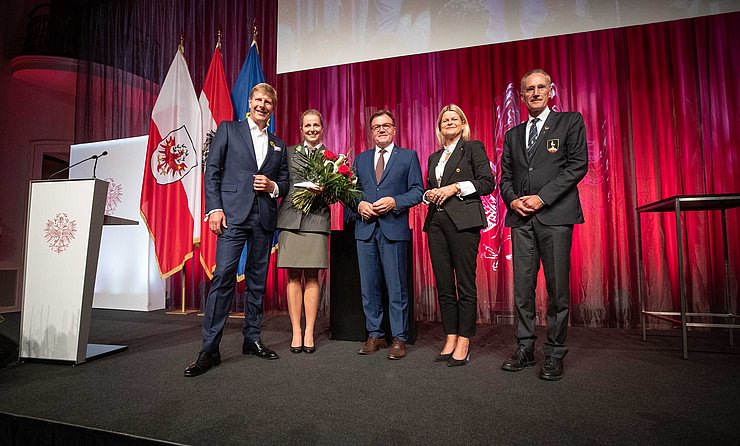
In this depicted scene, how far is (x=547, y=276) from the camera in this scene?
2105mm

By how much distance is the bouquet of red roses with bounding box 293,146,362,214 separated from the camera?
2455 millimetres

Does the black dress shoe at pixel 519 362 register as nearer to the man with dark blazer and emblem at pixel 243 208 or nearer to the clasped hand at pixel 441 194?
the clasped hand at pixel 441 194

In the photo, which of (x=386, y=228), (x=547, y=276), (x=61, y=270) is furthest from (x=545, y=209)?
(x=61, y=270)

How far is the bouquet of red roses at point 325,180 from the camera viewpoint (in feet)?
8.05

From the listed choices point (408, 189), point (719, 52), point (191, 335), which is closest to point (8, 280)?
point (191, 335)

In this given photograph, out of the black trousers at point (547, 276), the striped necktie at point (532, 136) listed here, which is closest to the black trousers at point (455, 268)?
the black trousers at point (547, 276)

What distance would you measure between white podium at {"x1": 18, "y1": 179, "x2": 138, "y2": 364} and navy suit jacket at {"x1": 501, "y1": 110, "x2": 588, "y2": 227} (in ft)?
8.13

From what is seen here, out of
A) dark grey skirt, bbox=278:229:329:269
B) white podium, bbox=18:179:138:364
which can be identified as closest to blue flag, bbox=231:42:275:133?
white podium, bbox=18:179:138:364

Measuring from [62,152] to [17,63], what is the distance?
1.31 metres

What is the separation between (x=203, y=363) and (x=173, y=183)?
9.05ft

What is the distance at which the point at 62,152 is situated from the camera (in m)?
6.12

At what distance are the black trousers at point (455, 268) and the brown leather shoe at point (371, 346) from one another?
0.49 meters

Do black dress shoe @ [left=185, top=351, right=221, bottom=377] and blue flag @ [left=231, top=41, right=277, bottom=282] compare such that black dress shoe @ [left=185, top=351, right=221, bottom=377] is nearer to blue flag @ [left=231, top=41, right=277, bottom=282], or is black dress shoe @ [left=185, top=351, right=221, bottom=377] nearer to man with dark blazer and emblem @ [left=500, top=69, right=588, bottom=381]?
man with dark blazer and emblem @ [left=500, top=69, right=588, bottom=381]

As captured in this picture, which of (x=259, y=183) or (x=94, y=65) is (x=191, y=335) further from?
(x=94, y=65)
